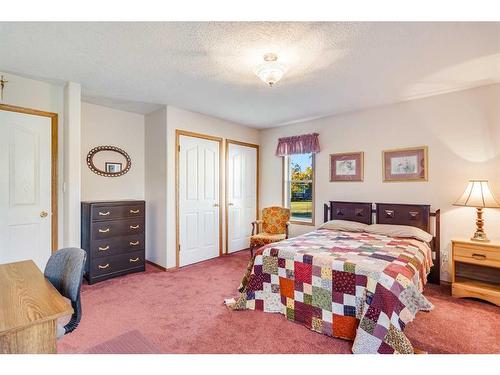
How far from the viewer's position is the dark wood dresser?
3.16 m

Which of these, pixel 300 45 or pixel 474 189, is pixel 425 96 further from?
pixel 300 45

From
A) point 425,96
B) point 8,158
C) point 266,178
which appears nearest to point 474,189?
point 425,96

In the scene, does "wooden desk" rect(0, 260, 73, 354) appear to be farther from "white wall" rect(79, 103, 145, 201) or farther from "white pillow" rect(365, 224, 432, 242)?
"white pillow" rect(365, 224, 432, 242)

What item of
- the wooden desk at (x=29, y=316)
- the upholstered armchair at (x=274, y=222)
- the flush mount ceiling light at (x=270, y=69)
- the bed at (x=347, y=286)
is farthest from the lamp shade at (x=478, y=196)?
the wooden desk at (x=29, y=316)

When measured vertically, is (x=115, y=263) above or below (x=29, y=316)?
below

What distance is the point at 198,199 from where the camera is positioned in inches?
161

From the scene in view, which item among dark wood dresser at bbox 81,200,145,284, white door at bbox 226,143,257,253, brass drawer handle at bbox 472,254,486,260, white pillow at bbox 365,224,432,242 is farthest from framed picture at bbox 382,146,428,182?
dark wood dresser at bbox 81,200,145,284

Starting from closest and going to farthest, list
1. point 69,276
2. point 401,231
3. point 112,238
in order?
1. point 69,276
2. point 401,231
3. point 112,238

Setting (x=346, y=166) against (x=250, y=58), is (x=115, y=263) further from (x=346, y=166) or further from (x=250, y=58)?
(x=346, y=166)

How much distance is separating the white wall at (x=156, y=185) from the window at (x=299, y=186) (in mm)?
2202

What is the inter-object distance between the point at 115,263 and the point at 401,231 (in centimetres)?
365

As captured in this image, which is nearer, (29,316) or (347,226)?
(29,316)

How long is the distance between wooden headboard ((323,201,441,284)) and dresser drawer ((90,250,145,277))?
291cm

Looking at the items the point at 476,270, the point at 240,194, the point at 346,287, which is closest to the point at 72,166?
the point at 240,194
